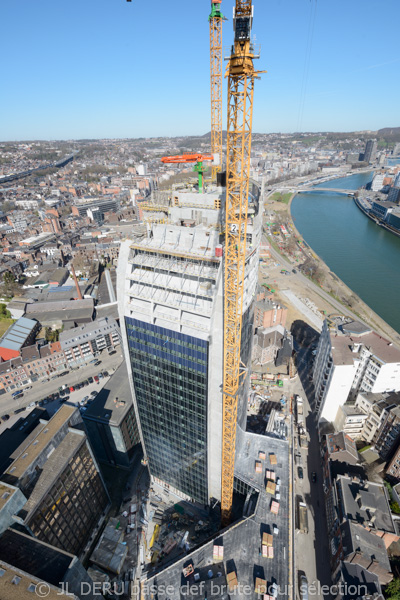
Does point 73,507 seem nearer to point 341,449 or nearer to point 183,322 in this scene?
point 183,322

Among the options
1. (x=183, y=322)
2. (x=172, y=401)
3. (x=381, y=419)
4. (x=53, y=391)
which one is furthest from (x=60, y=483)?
(x=381, y=419)

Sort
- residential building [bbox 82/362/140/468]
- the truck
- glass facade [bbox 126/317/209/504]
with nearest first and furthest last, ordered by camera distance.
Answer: glass facade [bbox 126/317/209/504], the truck, residential building [bbox 82/362/140/468]

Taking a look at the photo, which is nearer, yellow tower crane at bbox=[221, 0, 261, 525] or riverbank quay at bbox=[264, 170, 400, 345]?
yellow tower crane at bbox=[221, 0, 261, 525]

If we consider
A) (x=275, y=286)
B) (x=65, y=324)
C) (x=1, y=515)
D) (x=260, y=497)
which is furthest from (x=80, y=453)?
(x=275, y=286)

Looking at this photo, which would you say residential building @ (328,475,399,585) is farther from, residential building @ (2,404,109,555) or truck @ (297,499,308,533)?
residential building @ (2,404,109,555)

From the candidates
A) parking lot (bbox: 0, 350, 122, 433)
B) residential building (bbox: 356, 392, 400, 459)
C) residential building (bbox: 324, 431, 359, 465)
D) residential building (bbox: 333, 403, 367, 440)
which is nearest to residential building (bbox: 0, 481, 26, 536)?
parking lot (bbox: 0, 350, 122, 433)

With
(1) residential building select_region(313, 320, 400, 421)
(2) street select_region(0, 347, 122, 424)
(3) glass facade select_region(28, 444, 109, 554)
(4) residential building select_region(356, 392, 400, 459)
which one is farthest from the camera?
(2) street select_region(0, 347, 122, 424)

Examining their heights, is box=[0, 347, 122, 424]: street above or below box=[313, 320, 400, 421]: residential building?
below
